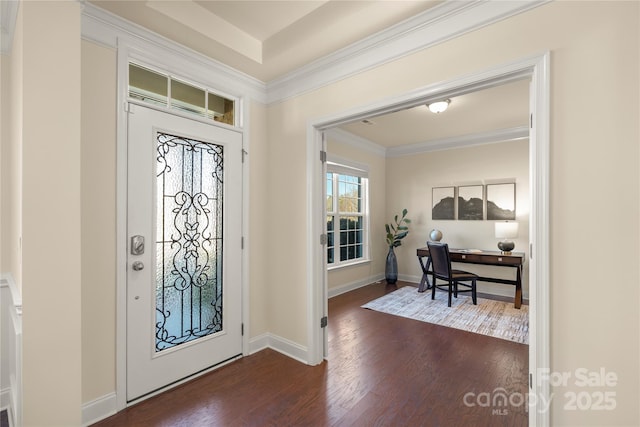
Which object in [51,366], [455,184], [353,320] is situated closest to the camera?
[51,366]

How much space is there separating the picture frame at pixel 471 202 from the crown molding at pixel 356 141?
1676 millimetres

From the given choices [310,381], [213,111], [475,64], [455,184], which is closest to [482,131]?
[455,184]

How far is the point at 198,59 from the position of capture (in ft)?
8.01

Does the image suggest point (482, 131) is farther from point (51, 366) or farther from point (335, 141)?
point (51, 366)

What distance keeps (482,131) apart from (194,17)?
4.56 metres

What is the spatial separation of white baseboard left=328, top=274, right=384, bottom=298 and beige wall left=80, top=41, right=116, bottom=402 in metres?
3.36

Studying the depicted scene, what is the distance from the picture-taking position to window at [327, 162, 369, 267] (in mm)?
5074

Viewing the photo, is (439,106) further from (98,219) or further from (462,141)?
(98,219)

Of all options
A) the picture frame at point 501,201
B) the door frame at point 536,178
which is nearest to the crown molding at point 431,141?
the picture frame at point 501,201

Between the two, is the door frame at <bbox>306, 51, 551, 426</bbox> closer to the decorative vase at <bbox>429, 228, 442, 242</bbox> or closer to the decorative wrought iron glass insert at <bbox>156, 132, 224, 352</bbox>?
the decorative wrought iron glass insert at <bbox>156, 132, 224, 352</bbox>

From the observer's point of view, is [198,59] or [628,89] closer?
[628,89]

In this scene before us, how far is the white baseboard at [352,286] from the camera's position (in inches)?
195

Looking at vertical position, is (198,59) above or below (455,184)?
above

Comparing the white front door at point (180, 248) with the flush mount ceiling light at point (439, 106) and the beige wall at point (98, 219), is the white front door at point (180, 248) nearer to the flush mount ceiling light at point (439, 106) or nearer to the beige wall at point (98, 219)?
the beige wall at point (98, 219)
